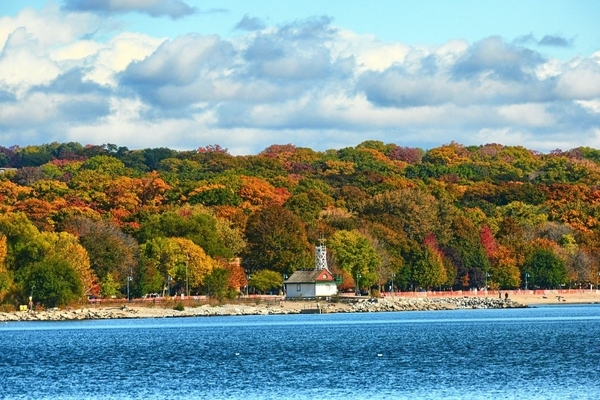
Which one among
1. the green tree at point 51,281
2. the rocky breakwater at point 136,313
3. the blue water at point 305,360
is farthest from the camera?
the rocky breakwater at point 136,313

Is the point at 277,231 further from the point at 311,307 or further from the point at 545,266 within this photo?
the point at 545,266

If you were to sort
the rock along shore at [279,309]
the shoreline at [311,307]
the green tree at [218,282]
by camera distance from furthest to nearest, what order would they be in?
the green tree at [218,282]
the shoreline at [311,307]
the rock along shore at [279,309]

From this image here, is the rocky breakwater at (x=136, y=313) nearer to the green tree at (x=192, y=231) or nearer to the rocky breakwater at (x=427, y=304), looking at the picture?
the green tree at (x=192, y=231)

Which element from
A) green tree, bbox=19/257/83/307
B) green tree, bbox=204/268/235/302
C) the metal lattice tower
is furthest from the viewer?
the metal lattice tower

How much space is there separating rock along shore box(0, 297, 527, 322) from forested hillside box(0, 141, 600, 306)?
1.86m

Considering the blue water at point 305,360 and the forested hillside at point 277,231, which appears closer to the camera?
the blue water at point 305,360

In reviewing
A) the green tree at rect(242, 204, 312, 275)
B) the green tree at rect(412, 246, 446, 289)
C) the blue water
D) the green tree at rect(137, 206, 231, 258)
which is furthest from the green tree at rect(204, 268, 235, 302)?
the green tree at rect(412, 246, 446, 289)

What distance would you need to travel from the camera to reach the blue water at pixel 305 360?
45.3 metres

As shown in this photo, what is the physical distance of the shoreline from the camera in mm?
100938

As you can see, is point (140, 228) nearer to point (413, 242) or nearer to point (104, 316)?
point (104, 316)

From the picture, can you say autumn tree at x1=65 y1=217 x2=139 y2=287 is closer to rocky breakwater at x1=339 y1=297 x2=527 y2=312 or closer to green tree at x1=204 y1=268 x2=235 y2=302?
green tree at x1=204 y1=268 x2=235 y2=302

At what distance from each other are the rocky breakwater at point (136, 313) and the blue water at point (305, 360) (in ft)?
9.43

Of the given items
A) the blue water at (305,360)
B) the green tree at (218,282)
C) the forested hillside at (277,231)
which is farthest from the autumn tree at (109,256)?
the blue water at (305,360)

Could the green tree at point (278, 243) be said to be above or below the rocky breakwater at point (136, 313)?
above
